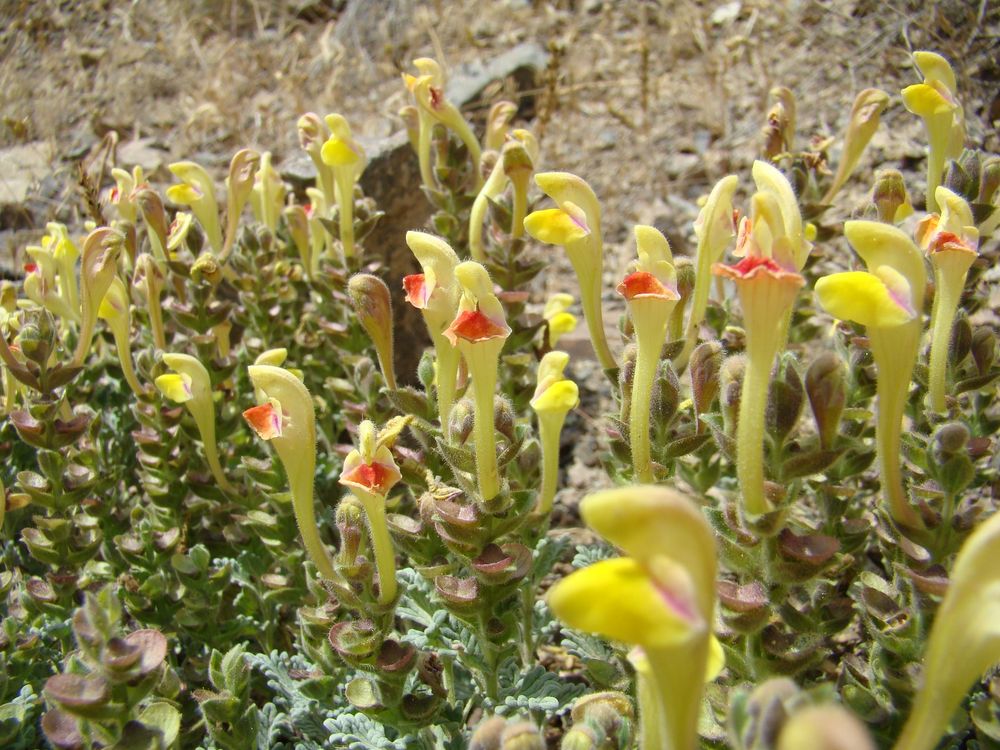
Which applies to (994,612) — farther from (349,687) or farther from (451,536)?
(349,687)

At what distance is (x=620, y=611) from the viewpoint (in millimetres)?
1014

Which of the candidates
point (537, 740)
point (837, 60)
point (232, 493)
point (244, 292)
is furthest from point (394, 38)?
point (537, 740)

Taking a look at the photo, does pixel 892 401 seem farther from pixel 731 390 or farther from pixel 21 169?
pixel 21 169

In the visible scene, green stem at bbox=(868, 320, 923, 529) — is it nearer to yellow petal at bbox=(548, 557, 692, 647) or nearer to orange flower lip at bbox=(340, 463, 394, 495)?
yellow petal at bbox=(548, 557, 692, 647)

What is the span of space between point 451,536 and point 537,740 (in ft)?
1.71

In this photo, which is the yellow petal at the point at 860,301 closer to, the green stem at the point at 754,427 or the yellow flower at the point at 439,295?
the green stem at the point at 754,427

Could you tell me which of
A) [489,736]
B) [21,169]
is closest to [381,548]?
[489,736]

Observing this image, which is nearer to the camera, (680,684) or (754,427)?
(680,684)

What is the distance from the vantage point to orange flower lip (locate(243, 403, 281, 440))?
5.99 ft

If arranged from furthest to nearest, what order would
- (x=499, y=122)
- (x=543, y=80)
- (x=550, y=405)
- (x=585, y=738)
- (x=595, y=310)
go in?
(x=543, y=80)
(x=499, y=122)
(x=595, y=310)
(x=550, y=405)
(x=585, y=738)

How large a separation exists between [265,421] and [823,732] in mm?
1315

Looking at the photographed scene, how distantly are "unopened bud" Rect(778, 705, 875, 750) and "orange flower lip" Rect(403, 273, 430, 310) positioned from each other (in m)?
1.15

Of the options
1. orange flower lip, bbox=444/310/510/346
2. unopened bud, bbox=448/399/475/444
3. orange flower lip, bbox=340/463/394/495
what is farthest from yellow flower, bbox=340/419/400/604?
orange flower lip, bbox=444/310/510/346

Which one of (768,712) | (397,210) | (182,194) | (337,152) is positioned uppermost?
(337,152)
